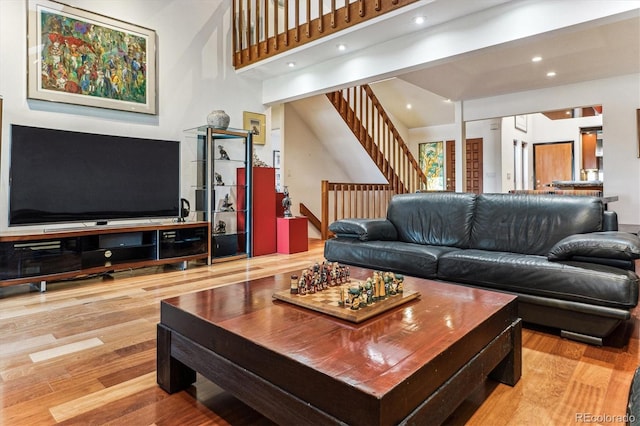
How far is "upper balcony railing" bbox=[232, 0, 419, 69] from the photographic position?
12.1ft

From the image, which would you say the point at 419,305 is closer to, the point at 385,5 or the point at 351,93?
the point at 385,5

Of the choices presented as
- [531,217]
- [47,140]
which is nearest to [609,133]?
[531,217]

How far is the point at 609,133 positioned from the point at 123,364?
648 cm

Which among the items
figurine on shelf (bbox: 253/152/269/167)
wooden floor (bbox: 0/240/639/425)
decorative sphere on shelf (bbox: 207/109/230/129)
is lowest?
wooden floor (bbox: 0/240/639/425)

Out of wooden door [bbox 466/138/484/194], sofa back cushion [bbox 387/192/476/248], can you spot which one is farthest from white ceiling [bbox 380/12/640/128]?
wooden door [bbox 466/138/484/194]

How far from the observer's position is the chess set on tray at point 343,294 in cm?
141

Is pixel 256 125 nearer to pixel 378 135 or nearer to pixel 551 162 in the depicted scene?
pixel 378 135

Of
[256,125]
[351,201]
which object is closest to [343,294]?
[256,125]

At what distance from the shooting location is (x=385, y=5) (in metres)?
3.51

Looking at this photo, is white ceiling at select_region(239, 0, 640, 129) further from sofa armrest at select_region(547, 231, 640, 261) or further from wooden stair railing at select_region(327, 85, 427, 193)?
sofa armrest at select_region(547, 231, 640, 261)

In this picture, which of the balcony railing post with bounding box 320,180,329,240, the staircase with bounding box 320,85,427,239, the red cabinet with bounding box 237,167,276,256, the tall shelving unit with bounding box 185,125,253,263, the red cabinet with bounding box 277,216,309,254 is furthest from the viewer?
the staircase with bounding box 320,85,427,239

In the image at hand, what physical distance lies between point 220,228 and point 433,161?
6.40 metres

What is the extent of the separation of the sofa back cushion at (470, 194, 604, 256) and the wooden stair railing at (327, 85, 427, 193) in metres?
4.11

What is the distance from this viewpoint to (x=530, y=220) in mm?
2793
